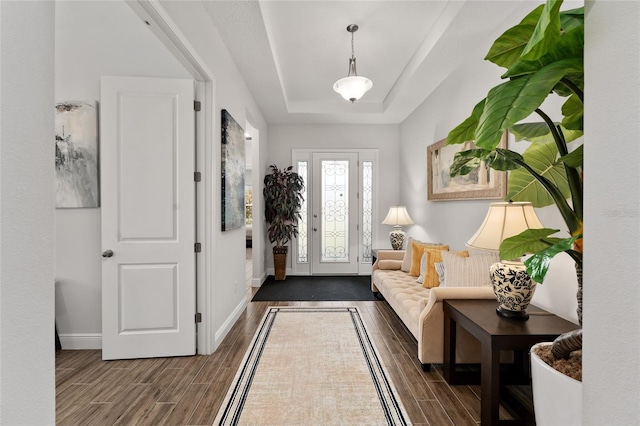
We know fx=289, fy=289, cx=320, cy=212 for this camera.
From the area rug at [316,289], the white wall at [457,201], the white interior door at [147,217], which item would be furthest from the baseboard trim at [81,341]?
the white wall at [457,201]

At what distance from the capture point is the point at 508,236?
5.56 ft

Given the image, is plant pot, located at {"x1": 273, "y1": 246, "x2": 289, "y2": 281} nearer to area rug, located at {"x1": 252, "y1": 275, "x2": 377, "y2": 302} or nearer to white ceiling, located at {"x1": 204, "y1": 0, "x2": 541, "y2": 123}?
area rug, located at {"x1": 252, "y1": 275, "x2": 377, "y2": 302}

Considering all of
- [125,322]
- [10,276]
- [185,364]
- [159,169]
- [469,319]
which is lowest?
[185,364]

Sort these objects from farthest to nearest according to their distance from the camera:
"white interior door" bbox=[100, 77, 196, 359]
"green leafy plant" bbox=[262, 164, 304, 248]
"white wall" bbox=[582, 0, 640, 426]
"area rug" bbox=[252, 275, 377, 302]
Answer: "green leafy plant" bbox=[262, 164, 304, 248]
"area rug" bbox=[252, 275, 377, 302]
"white interior door" bbox=[100, 77, 196, 359]
"white wall" bbox=[582, 0, 640, 426]

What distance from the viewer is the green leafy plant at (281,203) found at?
4918 mm

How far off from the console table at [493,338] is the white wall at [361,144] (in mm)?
3349

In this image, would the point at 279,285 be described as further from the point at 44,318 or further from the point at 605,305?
the point at 605,305

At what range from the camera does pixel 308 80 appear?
4.05 meters

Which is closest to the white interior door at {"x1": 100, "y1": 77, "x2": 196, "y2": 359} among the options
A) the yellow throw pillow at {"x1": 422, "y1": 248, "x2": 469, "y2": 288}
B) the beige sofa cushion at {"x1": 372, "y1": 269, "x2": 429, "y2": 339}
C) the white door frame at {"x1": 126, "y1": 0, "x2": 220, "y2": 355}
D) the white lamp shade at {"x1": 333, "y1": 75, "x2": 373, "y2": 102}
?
the white door frame at {"x1": 126, "y1": 0, "x2": 220, "y2": 355}

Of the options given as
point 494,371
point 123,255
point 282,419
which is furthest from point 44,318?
point 494,371

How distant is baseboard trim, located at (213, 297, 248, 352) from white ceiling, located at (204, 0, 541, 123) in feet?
8.96

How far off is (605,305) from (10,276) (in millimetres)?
1473

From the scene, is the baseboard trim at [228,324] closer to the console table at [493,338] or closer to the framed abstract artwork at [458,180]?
the console table at [493,338]

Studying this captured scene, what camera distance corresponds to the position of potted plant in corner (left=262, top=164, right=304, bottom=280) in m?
4.92
